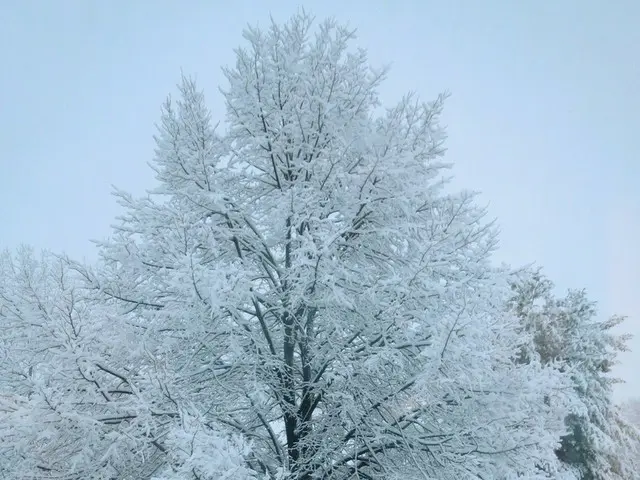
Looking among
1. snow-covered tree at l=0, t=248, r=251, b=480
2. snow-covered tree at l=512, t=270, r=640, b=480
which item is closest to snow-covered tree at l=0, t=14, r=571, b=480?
snow-covered tree at l=0, t=248, r=251, b=480

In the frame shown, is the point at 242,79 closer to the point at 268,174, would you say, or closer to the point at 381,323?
the point at 268,174

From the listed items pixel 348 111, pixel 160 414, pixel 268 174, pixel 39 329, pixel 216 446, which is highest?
pixel 348 111

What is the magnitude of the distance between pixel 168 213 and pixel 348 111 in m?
2.60

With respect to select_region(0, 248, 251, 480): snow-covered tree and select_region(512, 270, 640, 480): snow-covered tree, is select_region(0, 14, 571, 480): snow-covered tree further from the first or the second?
select_region(512, 270, 640, 480): snow-covered tree

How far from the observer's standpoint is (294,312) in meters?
5.60

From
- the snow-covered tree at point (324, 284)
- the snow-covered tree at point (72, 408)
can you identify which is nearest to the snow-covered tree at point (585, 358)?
the snow-covered tree at point (324, 284)

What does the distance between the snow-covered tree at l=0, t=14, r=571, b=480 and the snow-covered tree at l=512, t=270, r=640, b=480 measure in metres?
10.6

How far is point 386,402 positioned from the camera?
5367mm

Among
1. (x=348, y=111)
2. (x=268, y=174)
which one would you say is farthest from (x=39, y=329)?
(x=348, y=111)

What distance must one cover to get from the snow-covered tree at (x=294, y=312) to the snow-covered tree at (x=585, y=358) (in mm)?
10560

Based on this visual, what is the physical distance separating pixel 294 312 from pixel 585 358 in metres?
13.6

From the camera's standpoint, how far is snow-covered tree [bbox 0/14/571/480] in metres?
4.55

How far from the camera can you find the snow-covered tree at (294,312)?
4547 millimetres

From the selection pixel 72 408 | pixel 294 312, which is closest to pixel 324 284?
pixel 294 312
